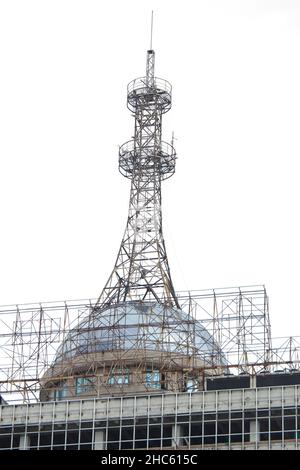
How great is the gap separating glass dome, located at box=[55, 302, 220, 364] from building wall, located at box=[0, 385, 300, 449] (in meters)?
8.24

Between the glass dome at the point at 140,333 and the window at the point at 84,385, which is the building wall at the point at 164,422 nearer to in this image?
the window at the point at 84,385

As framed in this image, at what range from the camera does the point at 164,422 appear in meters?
135

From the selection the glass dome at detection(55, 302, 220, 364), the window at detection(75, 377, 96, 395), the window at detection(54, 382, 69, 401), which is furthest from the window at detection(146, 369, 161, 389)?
the window at detection(54, 382, 69, 401)

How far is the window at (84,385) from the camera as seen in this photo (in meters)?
143

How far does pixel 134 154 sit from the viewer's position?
16512 cm

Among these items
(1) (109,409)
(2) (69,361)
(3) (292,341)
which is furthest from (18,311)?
(3) (292,341)

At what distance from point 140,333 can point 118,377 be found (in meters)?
4.45

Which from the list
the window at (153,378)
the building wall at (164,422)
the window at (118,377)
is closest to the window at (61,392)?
the window at (118,377)

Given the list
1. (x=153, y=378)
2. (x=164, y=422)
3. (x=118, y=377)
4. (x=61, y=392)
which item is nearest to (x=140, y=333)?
(x=153, y=378)

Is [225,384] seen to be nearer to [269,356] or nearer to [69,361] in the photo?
[269,356]

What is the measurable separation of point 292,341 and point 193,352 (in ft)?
28.7

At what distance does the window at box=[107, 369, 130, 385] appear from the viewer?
14286 centimetres

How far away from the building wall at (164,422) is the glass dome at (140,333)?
824 centimetres

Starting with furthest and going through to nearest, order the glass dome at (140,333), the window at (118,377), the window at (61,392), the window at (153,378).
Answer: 1. the window at (61,392)
2. the glass dome at (140,333)
3. the window at (118,377)
4. the window at (153,378)
